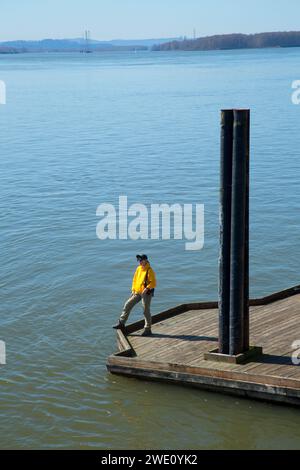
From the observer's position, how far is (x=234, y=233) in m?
17.0

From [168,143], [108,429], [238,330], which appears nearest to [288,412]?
[238,330]

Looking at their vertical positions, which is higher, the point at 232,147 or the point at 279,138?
the point at 232,147

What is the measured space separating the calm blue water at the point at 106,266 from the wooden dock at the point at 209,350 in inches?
14.7

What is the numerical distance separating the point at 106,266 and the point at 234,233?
12139 millimetres

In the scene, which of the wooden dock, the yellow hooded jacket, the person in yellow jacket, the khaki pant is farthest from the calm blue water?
the yellow hooded jacket

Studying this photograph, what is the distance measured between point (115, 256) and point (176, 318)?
975 centimetres

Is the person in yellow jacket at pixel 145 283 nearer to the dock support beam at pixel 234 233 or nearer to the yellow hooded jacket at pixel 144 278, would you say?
the yellow hooded jacket at pixel 144 278

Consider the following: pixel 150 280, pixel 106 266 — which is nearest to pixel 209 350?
pixel 150 280

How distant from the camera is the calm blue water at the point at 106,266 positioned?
1680cm

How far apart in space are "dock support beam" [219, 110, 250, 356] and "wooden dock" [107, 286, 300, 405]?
2.05 ft

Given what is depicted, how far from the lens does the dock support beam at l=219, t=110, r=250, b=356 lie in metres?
16.6

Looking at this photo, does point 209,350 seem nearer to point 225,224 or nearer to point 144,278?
point 144,278

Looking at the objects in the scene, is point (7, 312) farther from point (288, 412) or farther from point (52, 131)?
point (52, 131)

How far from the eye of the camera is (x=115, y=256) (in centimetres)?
2988
